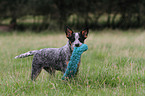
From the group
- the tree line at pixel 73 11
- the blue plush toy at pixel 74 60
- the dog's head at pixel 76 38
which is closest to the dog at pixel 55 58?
the dog's head at pixel 76 38

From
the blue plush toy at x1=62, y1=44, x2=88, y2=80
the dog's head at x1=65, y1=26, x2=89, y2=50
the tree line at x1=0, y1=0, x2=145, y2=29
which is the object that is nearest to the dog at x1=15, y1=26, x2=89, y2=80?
the dog's head at x1=65, y1=26, x2=89, y2=50

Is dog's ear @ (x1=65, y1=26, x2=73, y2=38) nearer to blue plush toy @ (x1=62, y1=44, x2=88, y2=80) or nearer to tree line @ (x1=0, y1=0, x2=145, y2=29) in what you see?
blue plush toy @ (x1=62, y1=44, x2=88, y2=80)

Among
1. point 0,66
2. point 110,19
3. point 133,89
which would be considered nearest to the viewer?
point 133,89

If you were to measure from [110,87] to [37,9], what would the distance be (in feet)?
48.4

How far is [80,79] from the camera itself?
4613 millimetres

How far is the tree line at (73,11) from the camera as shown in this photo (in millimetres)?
17734

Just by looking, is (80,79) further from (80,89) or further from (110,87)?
(110,87)

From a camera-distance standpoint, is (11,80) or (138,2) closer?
(11,80)

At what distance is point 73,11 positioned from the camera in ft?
59.7

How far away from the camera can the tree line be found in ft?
58.2

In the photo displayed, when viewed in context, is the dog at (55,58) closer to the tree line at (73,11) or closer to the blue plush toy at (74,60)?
the blue plush toy at (74,60)

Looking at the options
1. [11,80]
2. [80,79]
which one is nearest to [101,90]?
[80,79]

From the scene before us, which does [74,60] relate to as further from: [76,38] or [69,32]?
[69,32]

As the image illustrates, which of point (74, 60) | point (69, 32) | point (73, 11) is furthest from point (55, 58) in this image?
point (73, 11)
